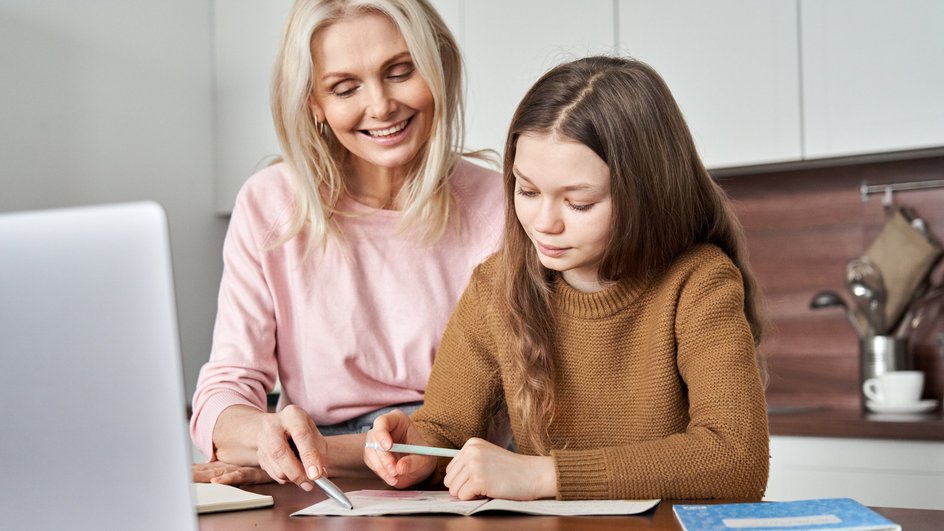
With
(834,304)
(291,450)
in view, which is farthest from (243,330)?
(834,304)

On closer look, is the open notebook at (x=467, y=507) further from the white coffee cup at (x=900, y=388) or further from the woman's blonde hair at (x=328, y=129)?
the white coffee cup at (x=900, y=388)

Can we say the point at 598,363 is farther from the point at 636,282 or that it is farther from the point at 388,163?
the point at 388,163

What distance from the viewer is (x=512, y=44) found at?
282cm

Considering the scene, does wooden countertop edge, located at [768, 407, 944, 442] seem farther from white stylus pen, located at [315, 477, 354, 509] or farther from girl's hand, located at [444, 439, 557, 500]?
white stylus pen, located at [315, 477, 354, 509]

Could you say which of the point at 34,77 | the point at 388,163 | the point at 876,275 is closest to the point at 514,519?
the point at 388,163

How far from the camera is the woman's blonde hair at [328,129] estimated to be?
144 cm

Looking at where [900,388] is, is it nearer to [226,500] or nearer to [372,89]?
[372,89]

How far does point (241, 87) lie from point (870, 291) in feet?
6.65

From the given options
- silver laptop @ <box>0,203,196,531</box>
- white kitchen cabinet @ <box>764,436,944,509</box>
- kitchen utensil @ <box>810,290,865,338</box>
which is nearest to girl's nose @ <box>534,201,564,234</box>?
silver laptop @ <box>0,203,196,531</box>

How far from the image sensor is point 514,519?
2.86 feet

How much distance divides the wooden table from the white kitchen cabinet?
1.29 metres

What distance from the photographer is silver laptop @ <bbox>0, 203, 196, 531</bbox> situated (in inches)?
16.5

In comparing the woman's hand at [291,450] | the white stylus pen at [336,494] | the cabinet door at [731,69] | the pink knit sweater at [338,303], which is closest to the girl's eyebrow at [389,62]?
the pink knit sweater at [338,303]

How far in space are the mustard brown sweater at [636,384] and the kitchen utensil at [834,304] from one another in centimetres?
148
